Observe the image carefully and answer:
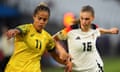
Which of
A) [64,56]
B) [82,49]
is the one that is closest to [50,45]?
[64,56]

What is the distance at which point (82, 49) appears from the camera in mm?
10594

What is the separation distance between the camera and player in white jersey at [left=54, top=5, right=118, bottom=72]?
1062 centimetres

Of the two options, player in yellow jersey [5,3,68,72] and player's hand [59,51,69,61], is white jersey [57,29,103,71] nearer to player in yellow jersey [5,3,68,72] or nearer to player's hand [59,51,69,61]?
player's hand [59,51,69,61]

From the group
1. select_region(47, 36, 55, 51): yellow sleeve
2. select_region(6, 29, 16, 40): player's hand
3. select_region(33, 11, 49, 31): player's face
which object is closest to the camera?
select_region(6, 29, 16, 40): player's hand

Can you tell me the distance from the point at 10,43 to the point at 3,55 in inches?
20.8

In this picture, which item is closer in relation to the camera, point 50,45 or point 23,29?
point 23,29

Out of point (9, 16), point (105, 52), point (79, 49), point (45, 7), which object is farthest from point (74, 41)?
point (105, 52)

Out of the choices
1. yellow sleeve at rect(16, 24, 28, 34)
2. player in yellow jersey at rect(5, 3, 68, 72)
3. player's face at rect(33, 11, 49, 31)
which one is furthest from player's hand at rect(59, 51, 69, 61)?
yellow sleeve at rect(16, 24, 28, 34)

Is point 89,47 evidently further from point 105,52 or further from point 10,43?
point 105,52

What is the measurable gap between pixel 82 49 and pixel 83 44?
0.10 m

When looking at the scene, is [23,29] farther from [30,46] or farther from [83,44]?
[83,44]

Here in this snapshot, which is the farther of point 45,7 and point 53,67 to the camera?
point 53,67

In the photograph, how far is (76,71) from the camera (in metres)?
10.8

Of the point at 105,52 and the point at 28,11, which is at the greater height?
the point at 28,11
